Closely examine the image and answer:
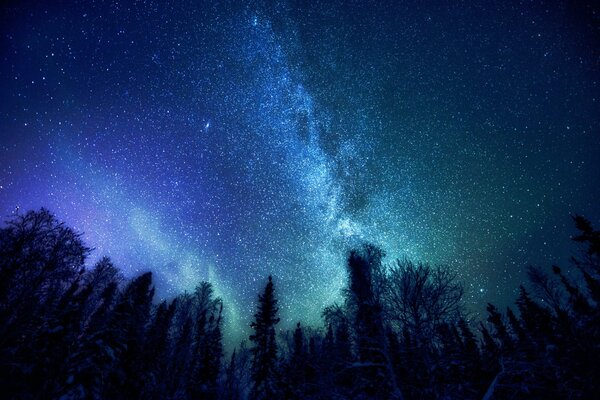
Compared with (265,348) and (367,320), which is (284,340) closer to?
(265,348)

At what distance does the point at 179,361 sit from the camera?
120 feet

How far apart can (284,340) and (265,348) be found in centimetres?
2145

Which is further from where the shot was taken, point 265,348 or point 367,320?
point 265,348

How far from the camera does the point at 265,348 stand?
2873 centimetres

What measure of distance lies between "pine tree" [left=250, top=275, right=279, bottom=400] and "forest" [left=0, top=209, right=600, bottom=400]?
4.8 inches

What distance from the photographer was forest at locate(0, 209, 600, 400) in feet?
44.7

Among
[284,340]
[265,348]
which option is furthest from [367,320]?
[284,340]

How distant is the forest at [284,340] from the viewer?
13617mm

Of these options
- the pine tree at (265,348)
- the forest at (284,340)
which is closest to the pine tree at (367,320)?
the forest at (284,340)

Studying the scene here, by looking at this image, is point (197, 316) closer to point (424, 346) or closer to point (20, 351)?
point (20, 351)

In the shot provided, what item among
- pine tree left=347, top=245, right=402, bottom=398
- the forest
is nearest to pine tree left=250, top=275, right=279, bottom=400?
the forest

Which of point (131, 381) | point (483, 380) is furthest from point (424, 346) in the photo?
point (131, 381)

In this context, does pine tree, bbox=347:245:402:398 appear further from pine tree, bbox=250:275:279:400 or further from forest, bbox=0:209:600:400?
pine tree, bbox=250:275:279:400

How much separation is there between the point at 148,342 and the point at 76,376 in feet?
58.6
